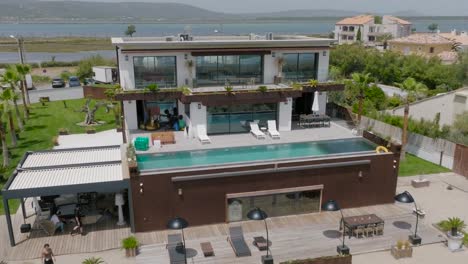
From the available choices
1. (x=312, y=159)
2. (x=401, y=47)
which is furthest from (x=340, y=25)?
(x=312, y=159)

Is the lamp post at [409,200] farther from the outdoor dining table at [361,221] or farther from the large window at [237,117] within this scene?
the large window at [237,117]

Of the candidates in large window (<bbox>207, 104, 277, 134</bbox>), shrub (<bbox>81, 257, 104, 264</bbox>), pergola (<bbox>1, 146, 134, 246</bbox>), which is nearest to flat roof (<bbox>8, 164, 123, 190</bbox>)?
pergola (<bbox>1, 146, 134, 246</bbox>)

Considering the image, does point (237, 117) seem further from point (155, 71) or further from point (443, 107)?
point (443, 107)

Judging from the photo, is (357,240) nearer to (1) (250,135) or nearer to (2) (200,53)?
(1) (250,135)

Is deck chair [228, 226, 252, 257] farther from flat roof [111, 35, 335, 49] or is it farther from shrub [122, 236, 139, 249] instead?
flat roof [111, 35, 335, 49]

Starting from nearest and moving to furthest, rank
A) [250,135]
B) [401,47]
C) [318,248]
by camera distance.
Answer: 1. [318,248]
2. [250,135]
3. [401,47]

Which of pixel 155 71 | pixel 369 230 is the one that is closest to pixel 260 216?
pixel 369 230

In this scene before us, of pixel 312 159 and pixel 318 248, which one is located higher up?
pixel 312 159
